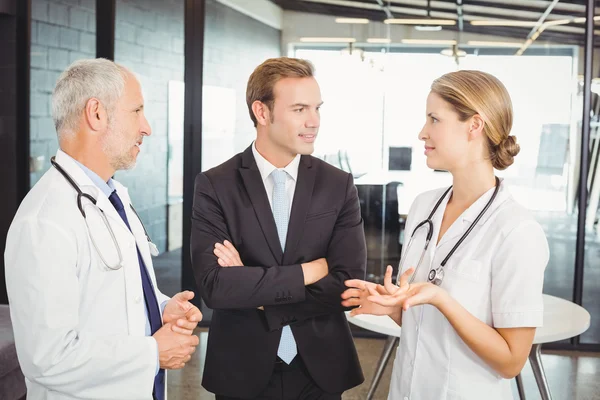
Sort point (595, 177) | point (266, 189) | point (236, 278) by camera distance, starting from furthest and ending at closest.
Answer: point (595, 177)
point (266, 189)
point (236, 278)

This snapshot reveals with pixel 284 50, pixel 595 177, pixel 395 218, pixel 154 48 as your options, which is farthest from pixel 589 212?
pixel 154 48

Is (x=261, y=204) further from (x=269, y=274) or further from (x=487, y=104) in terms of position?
(x=487, y=104)

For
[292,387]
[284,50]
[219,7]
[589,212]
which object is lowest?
[292,387]

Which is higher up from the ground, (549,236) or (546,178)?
(546,178)

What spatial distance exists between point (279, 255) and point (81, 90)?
795mm

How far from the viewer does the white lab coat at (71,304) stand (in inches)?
65.5

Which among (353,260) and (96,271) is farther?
(353,260)

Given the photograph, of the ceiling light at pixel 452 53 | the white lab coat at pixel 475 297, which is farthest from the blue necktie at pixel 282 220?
the ceiling light at pixel 452 53

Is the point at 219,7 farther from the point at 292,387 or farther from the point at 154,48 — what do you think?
the point at 292,387

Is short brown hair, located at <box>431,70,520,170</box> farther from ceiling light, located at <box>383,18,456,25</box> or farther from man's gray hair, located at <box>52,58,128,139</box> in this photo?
ceiling light, located at <box>383,18,456,25</box>

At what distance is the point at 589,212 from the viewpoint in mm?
5090

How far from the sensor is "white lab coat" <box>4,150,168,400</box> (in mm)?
1663

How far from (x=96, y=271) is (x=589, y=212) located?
4.19 meters

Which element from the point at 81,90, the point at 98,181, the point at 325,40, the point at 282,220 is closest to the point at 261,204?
the point at 282,220
